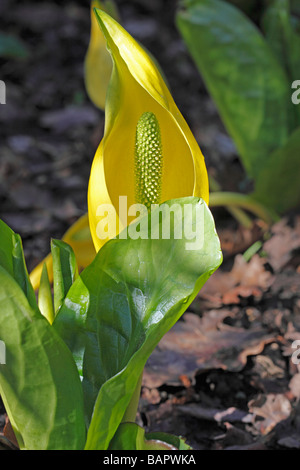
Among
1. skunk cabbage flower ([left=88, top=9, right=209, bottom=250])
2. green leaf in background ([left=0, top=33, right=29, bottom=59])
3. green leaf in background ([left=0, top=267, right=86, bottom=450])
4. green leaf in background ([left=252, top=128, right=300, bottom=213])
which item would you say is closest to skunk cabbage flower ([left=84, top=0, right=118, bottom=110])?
green leaf in background ([left=252, top=128, right=300, bottom=213])

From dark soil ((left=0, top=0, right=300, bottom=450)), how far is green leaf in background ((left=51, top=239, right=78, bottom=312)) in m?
0.29

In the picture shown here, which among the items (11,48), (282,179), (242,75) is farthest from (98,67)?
(11,48)

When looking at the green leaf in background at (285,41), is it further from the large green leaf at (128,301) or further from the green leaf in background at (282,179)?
the large green leaf at (128,301)

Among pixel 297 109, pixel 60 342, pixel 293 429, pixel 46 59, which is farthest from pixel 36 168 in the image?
pixel 60 342

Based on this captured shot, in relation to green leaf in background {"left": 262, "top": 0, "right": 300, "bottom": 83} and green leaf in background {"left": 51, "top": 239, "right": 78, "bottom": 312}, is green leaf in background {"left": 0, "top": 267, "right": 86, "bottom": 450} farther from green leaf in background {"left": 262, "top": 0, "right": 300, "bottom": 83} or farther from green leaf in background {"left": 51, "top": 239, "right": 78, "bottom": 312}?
green leaf in background {"left": 262, "top": 0, "right": 300, "bottom": 83}

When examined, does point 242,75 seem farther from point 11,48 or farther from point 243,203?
point 11,48

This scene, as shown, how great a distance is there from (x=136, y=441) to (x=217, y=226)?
98cm

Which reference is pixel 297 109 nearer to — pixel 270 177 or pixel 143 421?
pixel 270 177

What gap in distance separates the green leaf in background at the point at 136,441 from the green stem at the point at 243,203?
2.52ft

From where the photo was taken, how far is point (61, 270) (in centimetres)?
67

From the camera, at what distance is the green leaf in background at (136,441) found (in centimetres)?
60

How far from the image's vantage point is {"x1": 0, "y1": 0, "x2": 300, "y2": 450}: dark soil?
0.92 m

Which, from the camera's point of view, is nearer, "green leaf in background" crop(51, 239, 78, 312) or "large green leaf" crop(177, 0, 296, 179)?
"green leaf in background" crop(51, 239, 78, 312)

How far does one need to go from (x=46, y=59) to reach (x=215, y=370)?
69.4 inches
